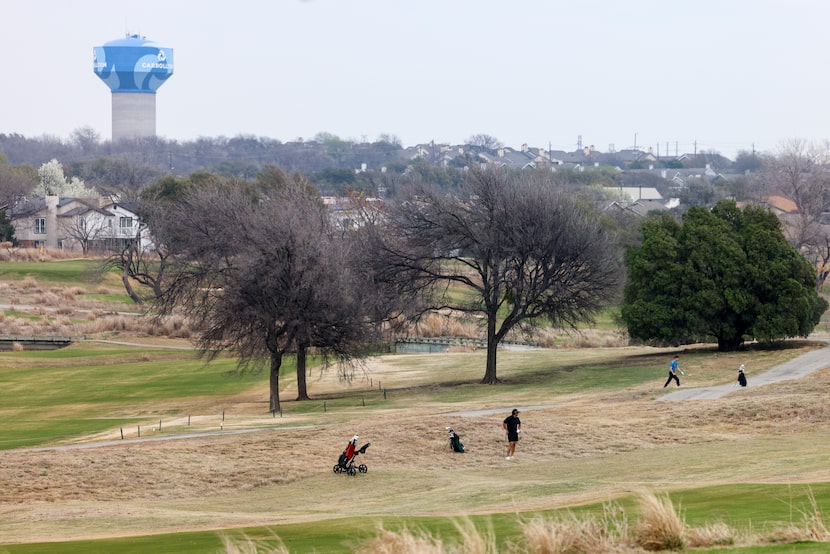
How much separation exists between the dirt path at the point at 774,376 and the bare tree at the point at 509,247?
9.34 metres

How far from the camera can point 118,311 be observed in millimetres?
96000

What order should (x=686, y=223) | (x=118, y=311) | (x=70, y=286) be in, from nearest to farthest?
(x=686, y=223) → (x=118, y=311) → (x=70, y=286)

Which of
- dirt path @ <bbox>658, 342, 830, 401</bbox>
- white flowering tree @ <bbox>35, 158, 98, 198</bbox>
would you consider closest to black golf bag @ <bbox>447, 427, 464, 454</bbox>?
dirt path @ <bbox>658, 342, 830, 401</bbox>

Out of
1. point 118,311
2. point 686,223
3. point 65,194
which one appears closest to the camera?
point 686,223

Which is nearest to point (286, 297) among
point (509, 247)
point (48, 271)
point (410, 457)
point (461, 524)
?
point (509, 247)

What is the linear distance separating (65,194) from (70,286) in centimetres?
7450

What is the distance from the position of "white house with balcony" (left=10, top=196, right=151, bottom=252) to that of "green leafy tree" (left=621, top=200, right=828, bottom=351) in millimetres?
85390

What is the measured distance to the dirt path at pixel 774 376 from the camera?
138 feet

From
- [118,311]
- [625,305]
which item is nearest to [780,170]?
[118,311]

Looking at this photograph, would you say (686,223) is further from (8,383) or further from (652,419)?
(8,383)

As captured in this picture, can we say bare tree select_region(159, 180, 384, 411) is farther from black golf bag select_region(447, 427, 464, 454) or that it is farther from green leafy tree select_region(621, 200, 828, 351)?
black golf bag select_region(447, 427, 464, 454)

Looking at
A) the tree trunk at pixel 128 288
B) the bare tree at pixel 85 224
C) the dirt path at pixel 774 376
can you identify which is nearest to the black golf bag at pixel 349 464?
the dirt path at pixel 774 376

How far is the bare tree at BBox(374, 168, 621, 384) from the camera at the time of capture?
53344 mm

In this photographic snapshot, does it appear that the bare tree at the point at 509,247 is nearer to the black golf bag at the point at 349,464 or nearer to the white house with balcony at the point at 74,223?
the black golf bag at the point at 349,464
